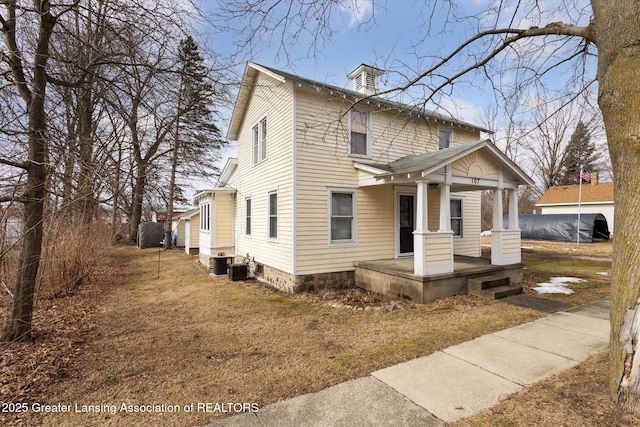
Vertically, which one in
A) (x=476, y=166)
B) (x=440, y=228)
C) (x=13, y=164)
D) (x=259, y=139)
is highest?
(x=259, y=139)

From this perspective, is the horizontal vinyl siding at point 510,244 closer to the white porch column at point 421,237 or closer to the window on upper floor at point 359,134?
the white porch column at point 421,237

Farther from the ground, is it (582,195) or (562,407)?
(582,195)

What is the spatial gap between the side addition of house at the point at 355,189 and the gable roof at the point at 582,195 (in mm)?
23596

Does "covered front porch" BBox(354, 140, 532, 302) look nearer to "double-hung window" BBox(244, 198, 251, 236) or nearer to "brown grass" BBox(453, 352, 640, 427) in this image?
"brown grass" BBox(453, 352, 640, 427)

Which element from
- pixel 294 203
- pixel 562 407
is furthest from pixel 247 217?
pixel 562 407

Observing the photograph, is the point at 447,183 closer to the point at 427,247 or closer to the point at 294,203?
the point at 427,247

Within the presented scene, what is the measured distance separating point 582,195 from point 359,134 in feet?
88.5

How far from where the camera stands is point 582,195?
26062 mm

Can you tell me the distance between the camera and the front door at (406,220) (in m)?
9.52

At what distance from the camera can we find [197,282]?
9.92m

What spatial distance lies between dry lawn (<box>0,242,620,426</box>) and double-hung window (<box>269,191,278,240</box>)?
1.90 metres

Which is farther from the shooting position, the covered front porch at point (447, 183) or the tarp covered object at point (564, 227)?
the tarp covered object at point (564, 227)

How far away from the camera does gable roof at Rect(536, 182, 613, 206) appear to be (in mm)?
25219

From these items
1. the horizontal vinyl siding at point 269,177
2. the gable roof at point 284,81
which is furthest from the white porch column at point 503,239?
the horizontal vinyl siding at point 269,177
